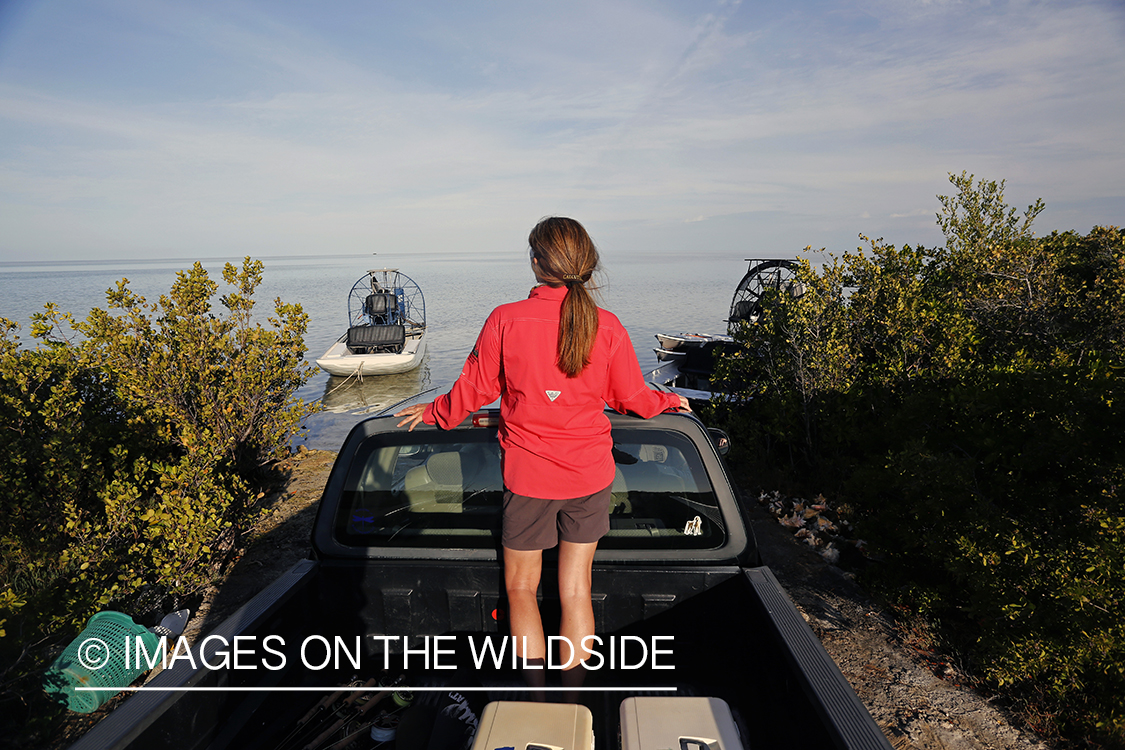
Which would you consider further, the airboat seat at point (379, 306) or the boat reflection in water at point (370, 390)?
the airboat seat at point (379, 306)

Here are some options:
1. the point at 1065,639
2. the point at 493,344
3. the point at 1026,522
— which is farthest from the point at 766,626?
the point at 1026,522

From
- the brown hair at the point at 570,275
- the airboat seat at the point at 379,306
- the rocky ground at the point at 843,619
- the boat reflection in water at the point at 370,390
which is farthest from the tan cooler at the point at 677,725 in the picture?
the airboat seat at the point at 379,306

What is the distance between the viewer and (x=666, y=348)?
15.2 m

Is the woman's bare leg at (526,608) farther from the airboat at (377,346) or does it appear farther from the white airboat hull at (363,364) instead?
the white airboat hull at (363,364)

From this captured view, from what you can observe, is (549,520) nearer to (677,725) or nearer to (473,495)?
(473,495)

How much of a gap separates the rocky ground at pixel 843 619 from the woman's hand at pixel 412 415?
2.70 metres

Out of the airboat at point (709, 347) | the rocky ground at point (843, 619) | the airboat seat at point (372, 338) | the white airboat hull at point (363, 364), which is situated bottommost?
the white airboat hull at point (363, 364)

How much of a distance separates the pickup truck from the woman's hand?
0.06m

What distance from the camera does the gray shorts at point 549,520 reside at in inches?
82.3

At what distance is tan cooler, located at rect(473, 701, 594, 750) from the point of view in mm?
1592

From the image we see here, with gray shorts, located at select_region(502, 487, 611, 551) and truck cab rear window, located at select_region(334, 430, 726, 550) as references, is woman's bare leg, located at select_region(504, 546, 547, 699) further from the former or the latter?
truck cab rear window, located at select_region(334, 430, 726, 550)

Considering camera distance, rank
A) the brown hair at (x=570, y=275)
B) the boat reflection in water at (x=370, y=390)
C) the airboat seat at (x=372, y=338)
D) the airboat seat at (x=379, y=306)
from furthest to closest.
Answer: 1. the airboat seat at (x=379, y=306)
2. the airboat seat at (x=372, y=338)
3. the boat reflection in water at (x=370, y=390)
4. the brown hair at (x=570, y=275)

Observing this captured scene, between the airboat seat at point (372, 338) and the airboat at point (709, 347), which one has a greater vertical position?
the airboat at point (709, 347)

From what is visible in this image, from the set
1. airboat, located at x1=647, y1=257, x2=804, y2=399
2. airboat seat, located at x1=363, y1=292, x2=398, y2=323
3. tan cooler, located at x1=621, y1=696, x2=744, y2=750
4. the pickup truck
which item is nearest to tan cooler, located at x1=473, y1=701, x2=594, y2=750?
tan cooler, located at x1=621, y1=696, x2=744, y2=750
